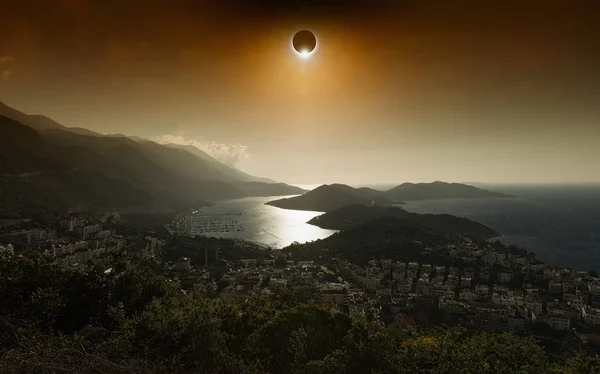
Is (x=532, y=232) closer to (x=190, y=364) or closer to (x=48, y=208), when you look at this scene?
(x=190, y=364)

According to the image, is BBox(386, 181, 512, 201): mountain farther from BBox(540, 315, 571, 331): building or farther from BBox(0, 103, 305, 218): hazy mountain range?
BBox(540, 315, 571, 331): building

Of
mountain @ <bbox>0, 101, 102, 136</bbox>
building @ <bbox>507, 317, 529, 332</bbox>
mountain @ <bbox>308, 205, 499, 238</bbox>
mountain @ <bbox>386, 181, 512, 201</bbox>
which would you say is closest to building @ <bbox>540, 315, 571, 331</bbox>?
building @ <bbox>507, 317, 529, 332</bbox>

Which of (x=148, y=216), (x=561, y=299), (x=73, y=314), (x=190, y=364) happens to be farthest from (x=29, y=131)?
(x=561, y=299)

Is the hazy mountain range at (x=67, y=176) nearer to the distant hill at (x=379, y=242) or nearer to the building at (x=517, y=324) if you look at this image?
the distant hill at (x=379, y=242)

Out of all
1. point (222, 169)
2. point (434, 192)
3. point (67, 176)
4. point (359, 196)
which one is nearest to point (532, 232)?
point (359, 196)

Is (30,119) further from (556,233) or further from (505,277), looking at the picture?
(556,233)

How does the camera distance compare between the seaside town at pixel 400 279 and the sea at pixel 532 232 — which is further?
the sea at pixel 532 232

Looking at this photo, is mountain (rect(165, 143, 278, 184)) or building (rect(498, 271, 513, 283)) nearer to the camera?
building (rect(498, 271, 513, 283))

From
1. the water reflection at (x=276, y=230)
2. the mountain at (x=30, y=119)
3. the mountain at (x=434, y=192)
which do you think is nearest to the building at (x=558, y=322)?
the water reflection at (x=276, y=230)
